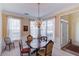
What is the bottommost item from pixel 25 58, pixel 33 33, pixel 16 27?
pixel 25 58

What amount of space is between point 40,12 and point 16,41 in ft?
→ 2.46

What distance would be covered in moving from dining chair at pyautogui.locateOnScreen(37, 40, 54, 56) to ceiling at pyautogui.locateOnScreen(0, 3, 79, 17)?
1.97 ft

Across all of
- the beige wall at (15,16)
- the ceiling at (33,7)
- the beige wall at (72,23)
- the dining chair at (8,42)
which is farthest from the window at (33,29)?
the beige wall at (72,23)

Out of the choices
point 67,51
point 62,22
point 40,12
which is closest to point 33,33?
point 40,12

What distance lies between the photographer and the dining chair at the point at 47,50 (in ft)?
6.34

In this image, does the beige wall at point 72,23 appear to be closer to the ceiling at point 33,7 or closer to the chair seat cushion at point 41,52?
the ceiling at point 33,7

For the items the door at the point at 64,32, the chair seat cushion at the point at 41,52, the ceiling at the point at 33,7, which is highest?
the ceiling at the point at 33,7

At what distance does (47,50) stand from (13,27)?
0.81m

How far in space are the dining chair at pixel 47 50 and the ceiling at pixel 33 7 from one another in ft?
1.97

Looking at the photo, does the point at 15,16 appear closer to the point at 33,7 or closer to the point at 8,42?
the point at 33,7

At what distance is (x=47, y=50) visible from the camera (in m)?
2.02

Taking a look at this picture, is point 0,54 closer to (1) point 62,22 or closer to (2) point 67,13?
(1) point 62,22

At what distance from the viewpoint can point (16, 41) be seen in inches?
79.5

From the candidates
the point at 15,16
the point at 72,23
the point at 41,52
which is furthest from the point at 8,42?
the point at 72,23
